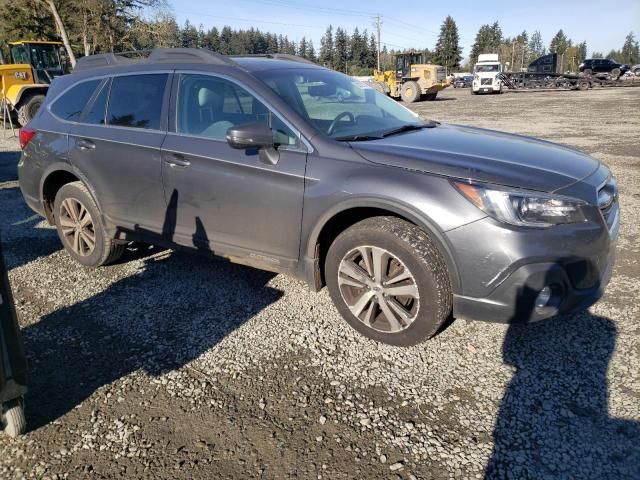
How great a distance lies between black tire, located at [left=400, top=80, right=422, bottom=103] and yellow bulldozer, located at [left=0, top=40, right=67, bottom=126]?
1856 cm

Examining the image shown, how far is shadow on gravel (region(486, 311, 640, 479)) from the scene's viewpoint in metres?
2.19

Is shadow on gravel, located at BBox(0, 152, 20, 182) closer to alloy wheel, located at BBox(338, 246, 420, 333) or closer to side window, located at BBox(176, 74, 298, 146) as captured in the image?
side window, located at BBox(176, 74, 298, 146)

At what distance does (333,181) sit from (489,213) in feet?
3.13

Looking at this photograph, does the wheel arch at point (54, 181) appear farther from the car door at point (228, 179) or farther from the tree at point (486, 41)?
the tree at point (486, 41)

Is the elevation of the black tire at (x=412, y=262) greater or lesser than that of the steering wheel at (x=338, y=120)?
lesser

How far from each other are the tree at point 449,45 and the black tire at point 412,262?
99989 millimetres

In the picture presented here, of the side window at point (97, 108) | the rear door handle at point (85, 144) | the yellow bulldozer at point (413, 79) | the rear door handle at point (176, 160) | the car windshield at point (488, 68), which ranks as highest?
the car windshield at point (488, 68)

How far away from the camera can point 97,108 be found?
4.31 meters

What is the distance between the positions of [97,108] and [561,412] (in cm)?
415

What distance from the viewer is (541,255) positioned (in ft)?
8.66

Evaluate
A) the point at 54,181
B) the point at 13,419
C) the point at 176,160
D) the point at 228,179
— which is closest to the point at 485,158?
the point at 228,179

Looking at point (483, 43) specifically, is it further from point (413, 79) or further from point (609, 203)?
point (609, 203)

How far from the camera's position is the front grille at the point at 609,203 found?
2916 mm

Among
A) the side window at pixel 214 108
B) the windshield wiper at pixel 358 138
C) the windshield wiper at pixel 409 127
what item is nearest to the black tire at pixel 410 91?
the windshield wiper at pixel 409 127
